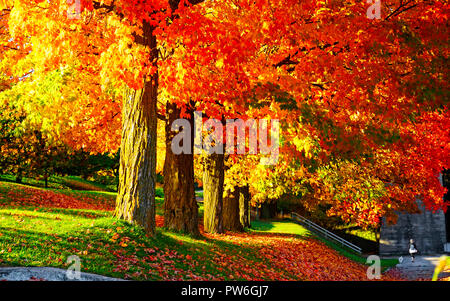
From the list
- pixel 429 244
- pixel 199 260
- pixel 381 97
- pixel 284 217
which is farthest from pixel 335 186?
pixel 284 217

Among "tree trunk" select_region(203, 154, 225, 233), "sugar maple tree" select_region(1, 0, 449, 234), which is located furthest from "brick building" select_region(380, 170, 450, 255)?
"sugar maple tree" select_region(1, 0, 449, 234)

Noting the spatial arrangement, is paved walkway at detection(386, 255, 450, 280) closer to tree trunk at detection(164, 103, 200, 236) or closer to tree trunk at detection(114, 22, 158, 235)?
tree trunk at detection(164, 103, 200, 236)

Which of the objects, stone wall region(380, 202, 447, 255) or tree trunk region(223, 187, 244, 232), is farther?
stone wall region(380, 202, 447, 255)

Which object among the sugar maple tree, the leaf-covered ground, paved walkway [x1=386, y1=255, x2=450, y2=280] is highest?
the sugar maple tree

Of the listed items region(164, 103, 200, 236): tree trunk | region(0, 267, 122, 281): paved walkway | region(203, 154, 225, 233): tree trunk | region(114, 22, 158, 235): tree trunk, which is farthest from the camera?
region(203, 154, 225, 233): tree trunk

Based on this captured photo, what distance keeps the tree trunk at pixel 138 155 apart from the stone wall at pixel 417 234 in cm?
2429

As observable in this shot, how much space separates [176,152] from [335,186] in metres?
8.58

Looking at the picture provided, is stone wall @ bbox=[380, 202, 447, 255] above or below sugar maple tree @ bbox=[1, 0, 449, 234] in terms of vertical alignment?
below

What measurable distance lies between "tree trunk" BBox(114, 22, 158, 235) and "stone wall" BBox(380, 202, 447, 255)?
2429 cm

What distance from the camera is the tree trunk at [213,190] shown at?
1831 centimetres

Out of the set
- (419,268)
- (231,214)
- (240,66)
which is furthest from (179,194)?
(419,268)

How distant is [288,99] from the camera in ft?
39.2

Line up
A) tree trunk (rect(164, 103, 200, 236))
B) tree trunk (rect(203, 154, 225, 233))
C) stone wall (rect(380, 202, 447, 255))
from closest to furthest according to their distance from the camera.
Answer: tree trunk (rect(164, 103, 200, 236))
tree trunk (rect(203, 154, 225, 233))
stone wall (rect(380, 202, 447, 255))

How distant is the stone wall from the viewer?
101 ft
